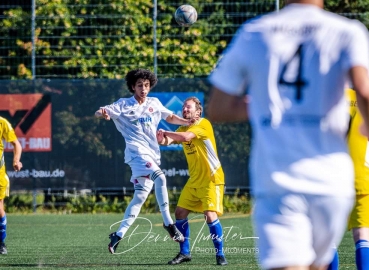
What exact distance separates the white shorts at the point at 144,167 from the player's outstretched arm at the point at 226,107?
607 cm

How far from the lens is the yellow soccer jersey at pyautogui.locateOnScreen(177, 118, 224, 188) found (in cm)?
901

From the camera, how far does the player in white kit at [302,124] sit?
10.1 feet


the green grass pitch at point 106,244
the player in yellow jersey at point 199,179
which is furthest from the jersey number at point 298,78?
the player in yellow jersey at point 199,179

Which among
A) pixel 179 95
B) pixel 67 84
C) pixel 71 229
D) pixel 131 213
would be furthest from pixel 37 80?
pixel 131 213

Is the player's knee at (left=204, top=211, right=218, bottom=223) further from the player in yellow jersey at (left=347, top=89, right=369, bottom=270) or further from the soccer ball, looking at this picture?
the soccer ball

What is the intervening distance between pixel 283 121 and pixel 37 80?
46.0ft

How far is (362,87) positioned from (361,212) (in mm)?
3102

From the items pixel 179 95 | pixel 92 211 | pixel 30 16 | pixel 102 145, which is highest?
pixel 30 16

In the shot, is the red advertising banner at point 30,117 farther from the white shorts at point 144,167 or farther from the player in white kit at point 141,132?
the white shorts at point 144,167

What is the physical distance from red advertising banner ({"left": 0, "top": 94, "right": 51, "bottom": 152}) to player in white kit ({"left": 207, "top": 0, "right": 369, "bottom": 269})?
13.6 meters

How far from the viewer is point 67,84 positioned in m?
16.8

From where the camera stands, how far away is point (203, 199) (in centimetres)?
891

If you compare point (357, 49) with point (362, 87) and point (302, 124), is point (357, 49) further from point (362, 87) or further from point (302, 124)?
point (302, 124)

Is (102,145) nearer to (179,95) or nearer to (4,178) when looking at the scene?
(179,95)
